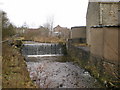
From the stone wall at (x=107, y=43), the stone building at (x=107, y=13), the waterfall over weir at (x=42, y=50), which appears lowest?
the waterfall over weir at (x=42, y=50)

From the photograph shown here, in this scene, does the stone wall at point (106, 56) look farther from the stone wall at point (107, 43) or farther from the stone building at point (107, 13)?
the stone building at point (107, 13)

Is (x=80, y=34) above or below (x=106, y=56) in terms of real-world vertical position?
above

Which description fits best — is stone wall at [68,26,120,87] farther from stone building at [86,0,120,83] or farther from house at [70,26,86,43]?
house at [70,26,86,43]

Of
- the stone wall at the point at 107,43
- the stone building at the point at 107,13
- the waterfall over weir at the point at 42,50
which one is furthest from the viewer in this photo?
the waterfall over weir at the point at 42,50

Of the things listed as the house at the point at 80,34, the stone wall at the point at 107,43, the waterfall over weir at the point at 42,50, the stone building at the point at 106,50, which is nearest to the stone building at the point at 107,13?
the stone building at the point at 106,50

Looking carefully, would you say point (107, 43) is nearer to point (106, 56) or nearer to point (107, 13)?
point (106, 56)

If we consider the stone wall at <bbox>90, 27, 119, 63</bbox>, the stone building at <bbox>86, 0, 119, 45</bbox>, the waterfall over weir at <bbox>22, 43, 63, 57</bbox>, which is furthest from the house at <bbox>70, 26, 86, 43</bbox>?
the stone wall at <bbox>90, 27, 119, 63</bbox>

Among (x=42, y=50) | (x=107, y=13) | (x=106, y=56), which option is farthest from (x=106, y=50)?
(x=42, y=50)

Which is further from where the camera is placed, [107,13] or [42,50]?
[42,50]

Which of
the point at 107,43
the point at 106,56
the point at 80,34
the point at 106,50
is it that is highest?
the point at 80,34

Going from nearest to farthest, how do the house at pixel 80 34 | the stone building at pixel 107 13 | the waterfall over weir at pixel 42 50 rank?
the stone building at pixel 107 13, the waterfall over weir at pixel 42 50, the house at pixel 80 34

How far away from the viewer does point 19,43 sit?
75.3 ft

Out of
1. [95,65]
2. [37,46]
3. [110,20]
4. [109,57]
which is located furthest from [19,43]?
[109,57]

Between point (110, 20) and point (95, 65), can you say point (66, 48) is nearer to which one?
point (110, 20)
